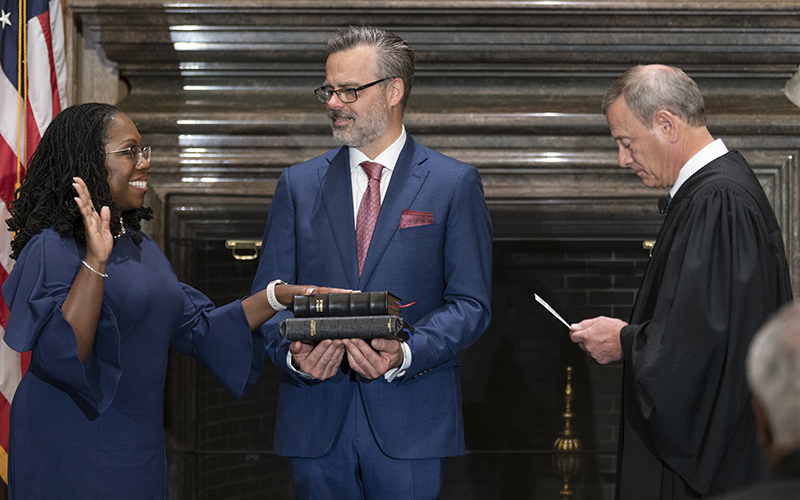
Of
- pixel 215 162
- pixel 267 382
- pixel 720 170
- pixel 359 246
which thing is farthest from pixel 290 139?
pixel 720 170

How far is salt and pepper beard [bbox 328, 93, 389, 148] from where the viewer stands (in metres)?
2.51

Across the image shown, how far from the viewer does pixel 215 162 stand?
3865mm

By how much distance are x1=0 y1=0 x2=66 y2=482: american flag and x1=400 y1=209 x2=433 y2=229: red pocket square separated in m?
1.79

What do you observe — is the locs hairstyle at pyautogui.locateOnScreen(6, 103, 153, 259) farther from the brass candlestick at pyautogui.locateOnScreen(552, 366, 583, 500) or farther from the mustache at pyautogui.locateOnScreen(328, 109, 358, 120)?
the brass candlestick at pyautogui.locateOnScreen(552, 366, 583, 500)

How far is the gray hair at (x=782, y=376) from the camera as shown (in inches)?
36.8

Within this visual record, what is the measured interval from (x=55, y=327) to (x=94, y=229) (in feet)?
0.87

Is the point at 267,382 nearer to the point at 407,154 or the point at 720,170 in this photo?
the point at 407,154

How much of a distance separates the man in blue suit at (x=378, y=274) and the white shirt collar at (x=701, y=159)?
0.59m

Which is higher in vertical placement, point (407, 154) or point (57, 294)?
point (407, 154)

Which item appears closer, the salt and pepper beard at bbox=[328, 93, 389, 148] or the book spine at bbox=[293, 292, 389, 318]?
the book spine at bbox=[293, 292, 389, 318]

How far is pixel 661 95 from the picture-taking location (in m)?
2.31

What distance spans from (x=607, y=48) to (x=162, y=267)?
245 centimetres

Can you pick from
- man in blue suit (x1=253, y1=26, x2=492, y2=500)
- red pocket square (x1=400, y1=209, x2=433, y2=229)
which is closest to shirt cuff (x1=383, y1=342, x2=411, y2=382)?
man in blue suit (x1=253, y1=26, x2=492, y2=500)

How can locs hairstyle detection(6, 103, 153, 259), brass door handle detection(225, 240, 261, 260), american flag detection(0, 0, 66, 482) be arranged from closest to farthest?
locs hairstyle detection(6, 103, 153, 259) < american flag detection(0, 0, 66, 482) < brass door handle detection(225, 240, 261, 260)
